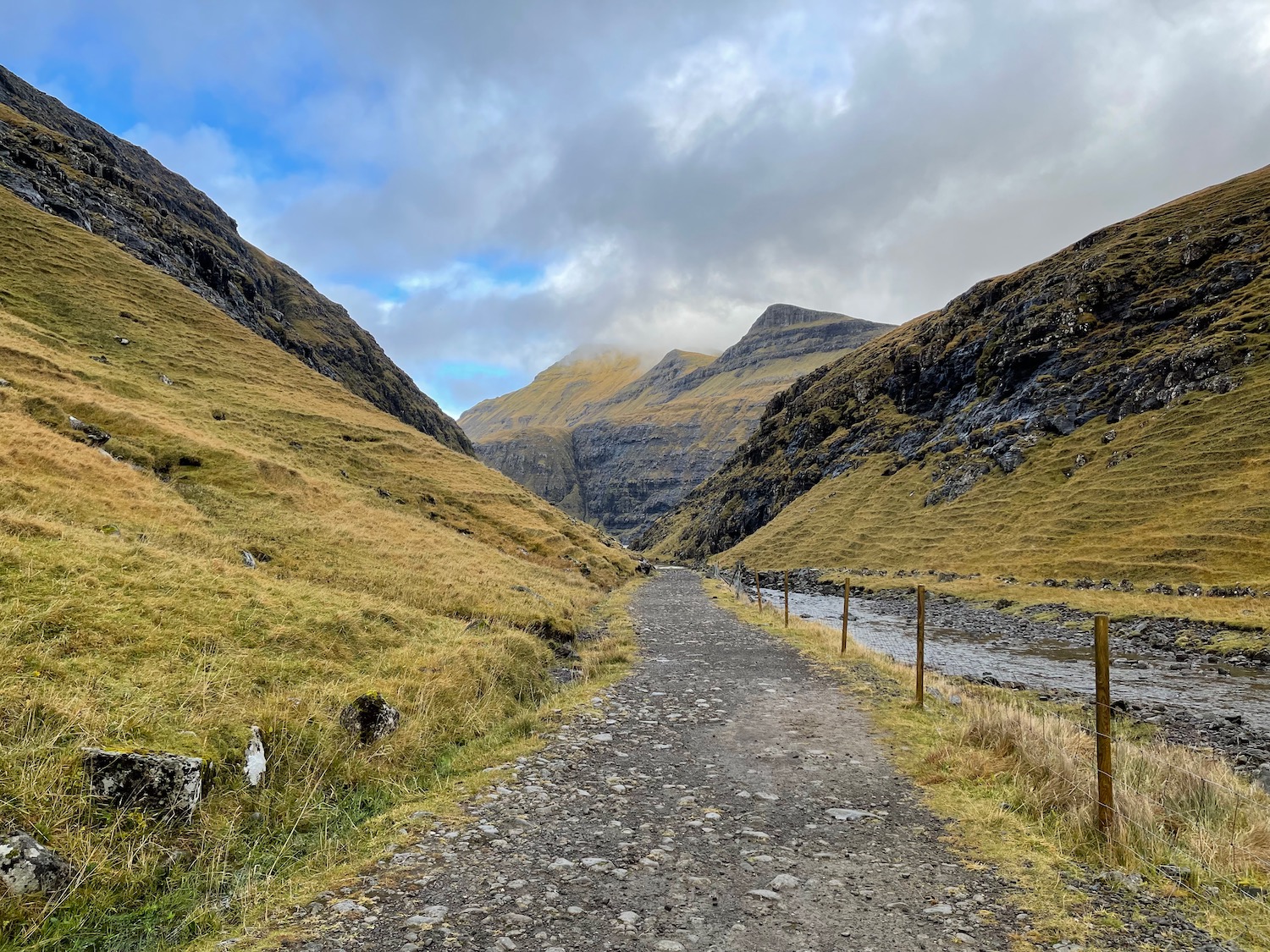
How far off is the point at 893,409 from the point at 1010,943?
13171cm

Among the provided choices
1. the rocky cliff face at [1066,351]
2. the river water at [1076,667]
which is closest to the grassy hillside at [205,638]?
the river water at [1076,667]

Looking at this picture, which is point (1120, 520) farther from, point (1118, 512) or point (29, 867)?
point (29, 867)

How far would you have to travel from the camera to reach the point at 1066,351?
90188 mm

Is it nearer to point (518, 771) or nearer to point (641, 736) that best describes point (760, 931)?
point (518, 771)

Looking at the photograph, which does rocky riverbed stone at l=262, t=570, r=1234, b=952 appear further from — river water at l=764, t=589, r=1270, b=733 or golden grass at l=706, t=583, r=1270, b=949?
river water at l=764, t=589, r=1270, b=733

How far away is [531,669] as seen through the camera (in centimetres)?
1630

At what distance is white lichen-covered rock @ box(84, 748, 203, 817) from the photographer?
247 inches

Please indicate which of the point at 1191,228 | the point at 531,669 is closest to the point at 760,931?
the point at 531,669

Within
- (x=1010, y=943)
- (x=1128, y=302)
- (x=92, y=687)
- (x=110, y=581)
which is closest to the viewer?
(x=1010, y=943)

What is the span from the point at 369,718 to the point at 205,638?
→ 353cm

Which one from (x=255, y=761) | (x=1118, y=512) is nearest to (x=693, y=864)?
(x=255, y=761)

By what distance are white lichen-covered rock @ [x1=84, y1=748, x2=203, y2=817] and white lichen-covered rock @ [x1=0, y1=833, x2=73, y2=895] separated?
2.97 ft

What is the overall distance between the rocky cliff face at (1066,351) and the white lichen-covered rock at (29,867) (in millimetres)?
89585

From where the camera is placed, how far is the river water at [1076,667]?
20.2 meters
